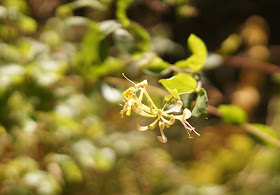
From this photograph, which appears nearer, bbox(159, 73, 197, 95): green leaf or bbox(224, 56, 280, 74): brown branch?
bbox(159, 73, 197, 95): green leaf

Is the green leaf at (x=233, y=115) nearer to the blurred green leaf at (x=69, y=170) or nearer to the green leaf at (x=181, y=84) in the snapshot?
the green leaf at (x=181, y=84)

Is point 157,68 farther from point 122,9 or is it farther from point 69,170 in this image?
point 69,170

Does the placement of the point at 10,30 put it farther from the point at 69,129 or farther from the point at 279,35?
the point at 279,35

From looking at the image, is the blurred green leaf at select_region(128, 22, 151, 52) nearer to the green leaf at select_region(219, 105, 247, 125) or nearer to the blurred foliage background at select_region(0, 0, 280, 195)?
the blurred foliage background at select_region(0, 0, 280, 195)

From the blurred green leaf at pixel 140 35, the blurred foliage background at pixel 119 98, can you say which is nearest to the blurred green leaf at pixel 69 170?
the blurred foliage background at pixel 119 98

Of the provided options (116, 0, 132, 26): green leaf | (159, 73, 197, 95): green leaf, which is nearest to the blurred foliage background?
(116, 0, 132, 26): green leaf
